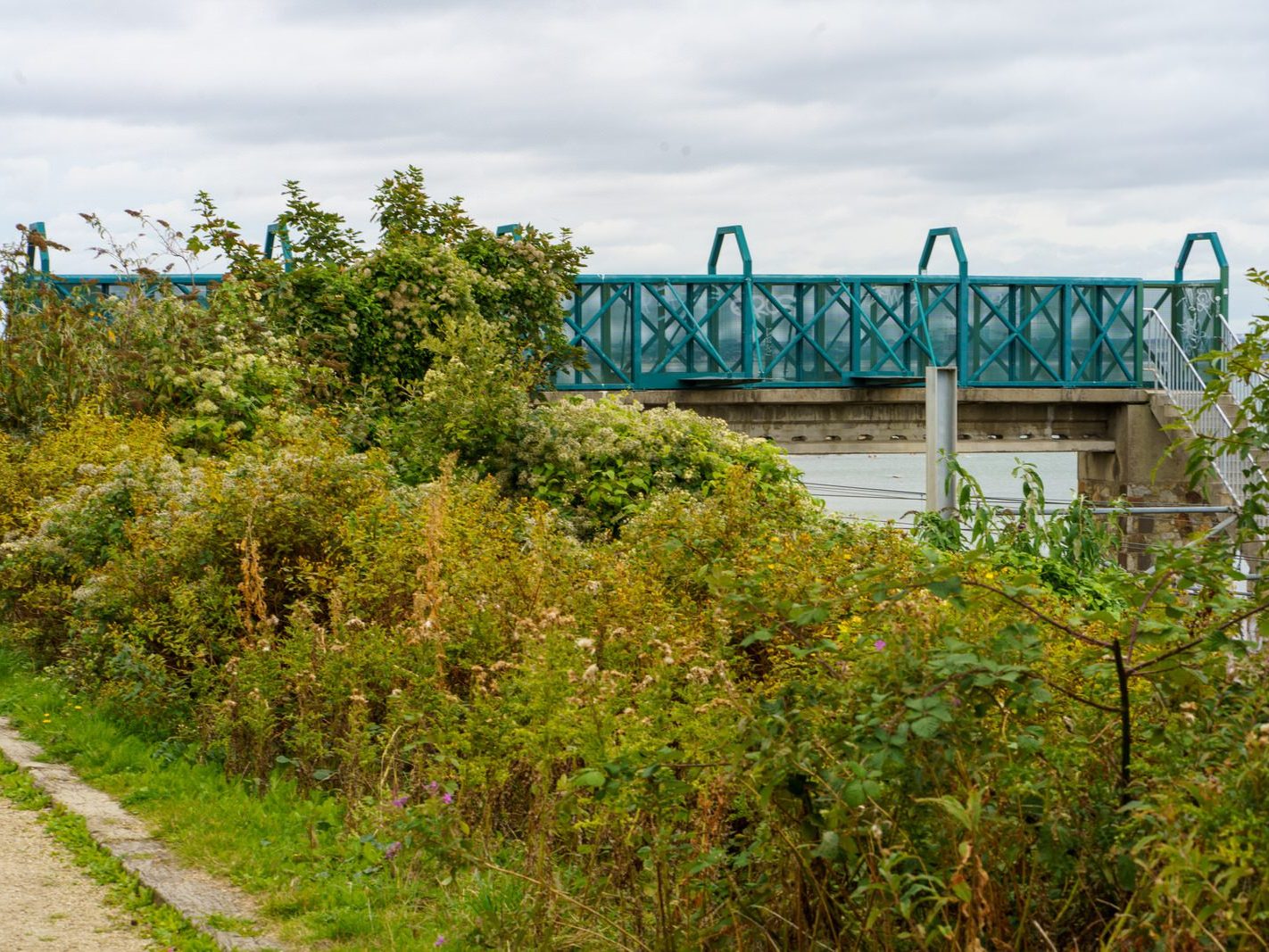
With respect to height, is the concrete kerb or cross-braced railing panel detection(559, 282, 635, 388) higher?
cross-braced railing panel detection(559, 282, 635, 388)

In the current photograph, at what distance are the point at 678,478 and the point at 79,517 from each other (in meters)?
5.02

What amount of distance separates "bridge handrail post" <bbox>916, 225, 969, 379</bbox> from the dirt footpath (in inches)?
692

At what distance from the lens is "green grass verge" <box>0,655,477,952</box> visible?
463cm

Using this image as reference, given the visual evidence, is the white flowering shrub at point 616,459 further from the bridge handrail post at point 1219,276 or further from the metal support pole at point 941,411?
the bridge handrail post at point 1219,276

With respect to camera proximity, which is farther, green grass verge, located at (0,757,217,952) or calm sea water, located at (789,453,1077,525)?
calm sea water, located at (789,453,1077,525)

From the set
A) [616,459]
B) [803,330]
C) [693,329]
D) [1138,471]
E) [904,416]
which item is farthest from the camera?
[1138,471]

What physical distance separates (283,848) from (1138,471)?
19.4 meters

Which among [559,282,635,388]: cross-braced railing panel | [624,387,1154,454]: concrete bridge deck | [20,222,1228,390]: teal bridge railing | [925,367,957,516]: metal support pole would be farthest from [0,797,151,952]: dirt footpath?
[624,387,1154,454]: concrete bridge deck

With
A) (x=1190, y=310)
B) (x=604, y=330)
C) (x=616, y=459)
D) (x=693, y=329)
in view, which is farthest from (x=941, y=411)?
(x=1190, y=310)

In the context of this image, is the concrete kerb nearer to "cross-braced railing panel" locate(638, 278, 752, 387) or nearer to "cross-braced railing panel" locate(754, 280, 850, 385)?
"cross-braced railing panel" locate(638, 278, 752, 387)

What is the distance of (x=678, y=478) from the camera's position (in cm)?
1227

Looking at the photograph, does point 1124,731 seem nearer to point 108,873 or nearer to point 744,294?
point 108,873

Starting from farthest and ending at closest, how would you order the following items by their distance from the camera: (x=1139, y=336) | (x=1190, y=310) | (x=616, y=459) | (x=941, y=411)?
(x=1190, y=310) < (x=1139, y=336) < (x=941, y=411) < (x=616, y=459)

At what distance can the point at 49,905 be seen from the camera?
502 centimetres
